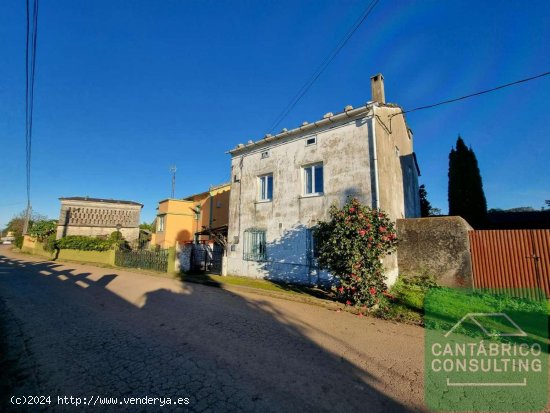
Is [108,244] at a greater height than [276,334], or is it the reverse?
[108,244]

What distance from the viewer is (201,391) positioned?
11.3 ft

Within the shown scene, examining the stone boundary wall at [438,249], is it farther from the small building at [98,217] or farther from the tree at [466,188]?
the small building at [98,217]

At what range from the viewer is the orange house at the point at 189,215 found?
2367 cm

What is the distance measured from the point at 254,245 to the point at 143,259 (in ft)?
28.7

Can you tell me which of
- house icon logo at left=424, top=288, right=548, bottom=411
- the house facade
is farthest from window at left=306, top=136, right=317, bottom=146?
house icon logo at left=424, top=288, right=548, bottom=411

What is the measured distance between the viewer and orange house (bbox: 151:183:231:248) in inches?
932

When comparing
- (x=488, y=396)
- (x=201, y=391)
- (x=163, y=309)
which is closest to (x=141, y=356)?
(x=201, y=391)

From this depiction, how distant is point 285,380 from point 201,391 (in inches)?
46.9

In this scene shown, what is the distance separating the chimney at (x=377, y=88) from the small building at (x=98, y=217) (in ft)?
109

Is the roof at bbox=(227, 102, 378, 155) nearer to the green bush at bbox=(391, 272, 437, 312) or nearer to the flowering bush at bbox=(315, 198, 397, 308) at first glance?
the flowering bush at bbox=(315, 198, 397, 308)

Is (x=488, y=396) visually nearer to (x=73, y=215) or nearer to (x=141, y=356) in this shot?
(x=141, y=356)

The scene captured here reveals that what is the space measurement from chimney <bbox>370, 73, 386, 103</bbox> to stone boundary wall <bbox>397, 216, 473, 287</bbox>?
5.96 m

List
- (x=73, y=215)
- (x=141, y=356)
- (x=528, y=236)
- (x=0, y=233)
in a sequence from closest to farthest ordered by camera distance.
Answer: (x=141, y=356) → (x=528, y=236) → (x=73, y=215) → (x=0, y=233)

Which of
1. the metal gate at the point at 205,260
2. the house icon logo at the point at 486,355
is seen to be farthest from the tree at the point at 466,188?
the metal gate at the point at 205,260
